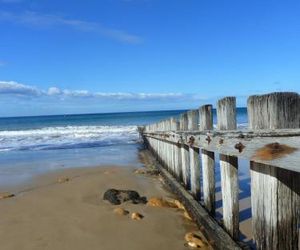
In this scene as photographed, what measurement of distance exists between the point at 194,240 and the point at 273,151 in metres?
2.55

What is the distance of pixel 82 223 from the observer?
5.66 m

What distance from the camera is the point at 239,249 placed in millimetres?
3611

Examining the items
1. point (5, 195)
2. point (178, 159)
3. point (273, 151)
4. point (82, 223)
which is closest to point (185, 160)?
point (178, 159)

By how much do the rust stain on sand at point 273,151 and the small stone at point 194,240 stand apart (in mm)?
2228

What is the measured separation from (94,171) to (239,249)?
7.87 m

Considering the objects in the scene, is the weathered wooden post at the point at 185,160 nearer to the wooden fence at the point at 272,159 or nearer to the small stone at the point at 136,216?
the small stone at the point at 136,216

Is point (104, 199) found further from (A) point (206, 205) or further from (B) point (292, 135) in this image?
(B) point (292, 135)

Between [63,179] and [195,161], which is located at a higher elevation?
[195,161]

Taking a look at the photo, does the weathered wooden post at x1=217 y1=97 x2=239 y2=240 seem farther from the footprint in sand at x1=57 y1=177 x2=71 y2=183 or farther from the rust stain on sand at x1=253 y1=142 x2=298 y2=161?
the footprint in sand at x1=57 y1=177 x2=71 y2=183

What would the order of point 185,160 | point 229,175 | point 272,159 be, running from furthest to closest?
point 185,160 < point 229,175 < point 272,159

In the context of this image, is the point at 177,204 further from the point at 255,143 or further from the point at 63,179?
the point at 255,143

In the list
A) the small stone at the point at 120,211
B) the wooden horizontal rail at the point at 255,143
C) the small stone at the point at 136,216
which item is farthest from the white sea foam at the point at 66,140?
the wooden horizontal rail at the point at 255,143

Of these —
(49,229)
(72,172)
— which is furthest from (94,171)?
(49,229)

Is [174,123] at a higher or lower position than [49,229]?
higher
